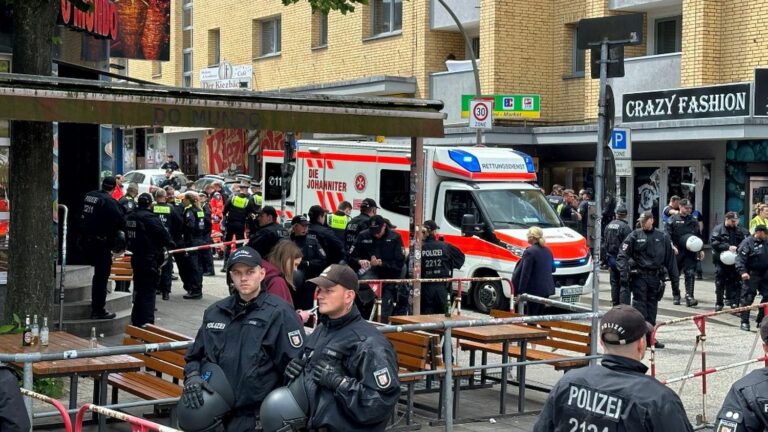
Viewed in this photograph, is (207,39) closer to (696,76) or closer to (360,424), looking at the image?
(696,76)

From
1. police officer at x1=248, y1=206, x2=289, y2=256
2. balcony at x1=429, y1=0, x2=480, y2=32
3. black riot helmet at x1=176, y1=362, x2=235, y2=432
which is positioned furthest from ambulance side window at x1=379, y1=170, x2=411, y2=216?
black riot helmet at x1=176, y1=362, x2=235, y2=432

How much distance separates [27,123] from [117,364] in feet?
9.81

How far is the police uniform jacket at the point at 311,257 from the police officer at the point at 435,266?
1.38 m

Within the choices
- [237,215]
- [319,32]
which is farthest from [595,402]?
[319,32]

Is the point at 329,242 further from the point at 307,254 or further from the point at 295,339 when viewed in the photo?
the point at 295,339

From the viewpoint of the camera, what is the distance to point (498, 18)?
29.2 metres

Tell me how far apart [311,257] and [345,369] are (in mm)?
8383

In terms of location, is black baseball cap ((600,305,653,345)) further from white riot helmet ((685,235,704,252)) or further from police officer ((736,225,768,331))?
white riot helmet ((685,235,704,252))

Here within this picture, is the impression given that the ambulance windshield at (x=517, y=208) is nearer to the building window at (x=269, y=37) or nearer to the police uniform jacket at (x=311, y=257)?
the police uniform jacket at (x=311, y=257)

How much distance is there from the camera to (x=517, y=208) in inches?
757

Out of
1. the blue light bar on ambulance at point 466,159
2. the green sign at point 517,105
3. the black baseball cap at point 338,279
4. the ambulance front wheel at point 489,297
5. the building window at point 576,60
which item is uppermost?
the building window at point 576,60

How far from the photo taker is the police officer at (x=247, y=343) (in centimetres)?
580

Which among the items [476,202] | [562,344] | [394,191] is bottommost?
[562,344]

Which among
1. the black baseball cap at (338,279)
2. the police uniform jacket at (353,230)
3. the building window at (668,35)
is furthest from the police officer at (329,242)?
the building window at (668,35)
